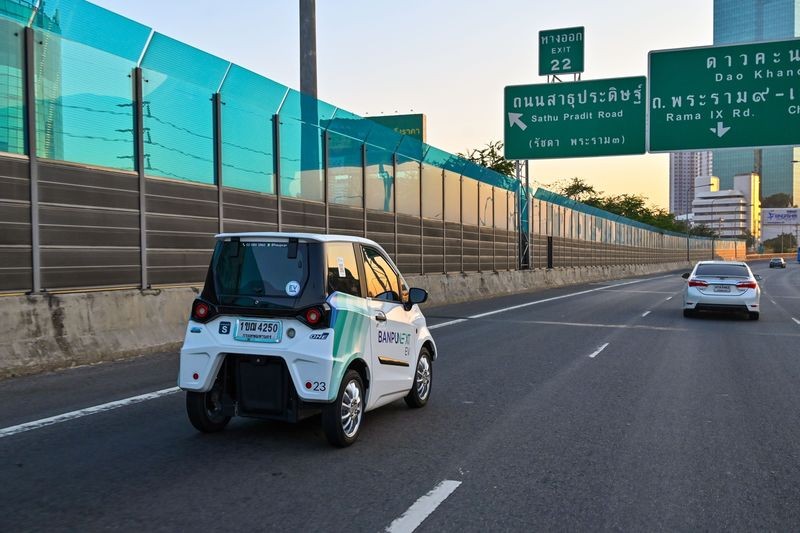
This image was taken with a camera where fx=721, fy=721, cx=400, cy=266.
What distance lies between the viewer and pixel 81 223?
34.6ft

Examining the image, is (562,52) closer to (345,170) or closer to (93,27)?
(345,170)

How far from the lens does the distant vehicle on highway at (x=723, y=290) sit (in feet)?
59.7

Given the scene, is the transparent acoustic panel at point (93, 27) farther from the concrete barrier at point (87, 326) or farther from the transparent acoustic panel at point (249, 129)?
the concrete barrier at point (87, 326)

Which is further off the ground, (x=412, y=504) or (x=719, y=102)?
(x=719, y=102)

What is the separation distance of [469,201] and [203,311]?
23281 millimetres

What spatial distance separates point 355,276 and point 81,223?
6160 mm

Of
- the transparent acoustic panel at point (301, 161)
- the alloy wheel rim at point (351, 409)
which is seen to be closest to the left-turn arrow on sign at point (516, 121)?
the transparent acoustic panel at point (301, 161)

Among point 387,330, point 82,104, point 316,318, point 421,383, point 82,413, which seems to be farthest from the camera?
point 82,104

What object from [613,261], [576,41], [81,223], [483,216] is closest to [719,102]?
[576,41]

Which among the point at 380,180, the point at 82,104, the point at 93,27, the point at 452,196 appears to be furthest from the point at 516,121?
the point at 82,104

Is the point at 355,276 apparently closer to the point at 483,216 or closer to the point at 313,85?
the point at 313,85

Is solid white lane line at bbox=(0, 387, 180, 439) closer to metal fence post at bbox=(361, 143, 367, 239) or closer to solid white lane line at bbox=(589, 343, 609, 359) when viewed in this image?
solid white lane line at bbox=(589, 343, 609, 359)

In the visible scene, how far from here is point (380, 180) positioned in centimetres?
2123

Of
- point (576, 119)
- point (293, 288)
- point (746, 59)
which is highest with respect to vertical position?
point (746, 59)
